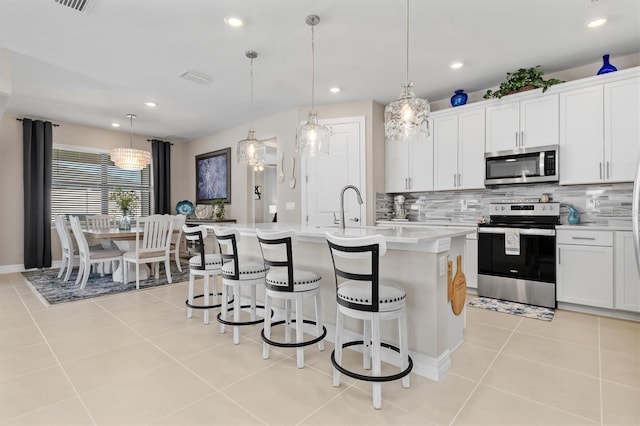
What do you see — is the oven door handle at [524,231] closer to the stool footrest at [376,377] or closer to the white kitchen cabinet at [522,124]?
the white kitchen cabinet at [522,124]

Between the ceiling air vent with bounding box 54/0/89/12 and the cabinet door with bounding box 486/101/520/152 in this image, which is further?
the cabinet door with bounding box 486/101/520/152

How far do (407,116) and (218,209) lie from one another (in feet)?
16.5

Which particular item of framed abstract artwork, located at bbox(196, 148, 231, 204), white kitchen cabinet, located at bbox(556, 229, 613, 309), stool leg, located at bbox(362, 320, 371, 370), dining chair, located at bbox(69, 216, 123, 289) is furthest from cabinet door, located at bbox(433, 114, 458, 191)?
dining chair, located at bbox(69, 216, 123, 289)

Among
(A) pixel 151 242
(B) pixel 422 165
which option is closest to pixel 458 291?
(B) pixel 422 165

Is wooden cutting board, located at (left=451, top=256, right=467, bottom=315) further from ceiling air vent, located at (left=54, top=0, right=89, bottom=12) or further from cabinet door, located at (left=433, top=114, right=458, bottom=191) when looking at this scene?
ceiling air vent, located at (left=54, top=0, right=89, bottom=12)

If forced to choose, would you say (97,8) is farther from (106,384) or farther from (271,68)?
(106,384)

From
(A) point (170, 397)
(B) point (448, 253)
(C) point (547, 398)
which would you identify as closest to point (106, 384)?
(A) point (170, 397)

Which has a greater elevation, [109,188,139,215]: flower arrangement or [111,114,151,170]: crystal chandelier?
[111,114,151,170]: crystal chandelier

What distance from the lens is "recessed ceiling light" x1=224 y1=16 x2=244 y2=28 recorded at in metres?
2.72

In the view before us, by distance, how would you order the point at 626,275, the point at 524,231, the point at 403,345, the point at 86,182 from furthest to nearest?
the point at 86,182, the point at 524,231, the point at 626,275, the point at 403,345

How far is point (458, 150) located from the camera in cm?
434

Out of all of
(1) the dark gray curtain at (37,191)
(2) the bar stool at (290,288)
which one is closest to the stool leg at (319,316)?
(2) the bar stool at (290,288)

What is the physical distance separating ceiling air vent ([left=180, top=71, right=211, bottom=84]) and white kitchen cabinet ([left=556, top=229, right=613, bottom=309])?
4.47m

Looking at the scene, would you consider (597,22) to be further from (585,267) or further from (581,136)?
(585,267)
